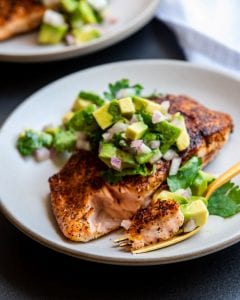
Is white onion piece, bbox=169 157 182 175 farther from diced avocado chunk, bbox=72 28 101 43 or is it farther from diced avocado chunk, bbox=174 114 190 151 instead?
diced avocado chunk, bbox=72 28 101 43

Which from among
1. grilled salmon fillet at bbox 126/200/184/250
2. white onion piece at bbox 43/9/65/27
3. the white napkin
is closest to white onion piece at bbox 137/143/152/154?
grilled salmon fillet at bbox 126/200/184/250

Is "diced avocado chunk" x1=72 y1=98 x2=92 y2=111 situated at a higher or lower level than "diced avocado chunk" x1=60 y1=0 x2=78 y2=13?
lower

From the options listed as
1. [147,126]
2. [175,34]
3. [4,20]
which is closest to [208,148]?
[147,126]

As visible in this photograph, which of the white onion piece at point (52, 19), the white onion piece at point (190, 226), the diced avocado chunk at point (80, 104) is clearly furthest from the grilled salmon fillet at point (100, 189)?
the white onion piece at point (52, 19)

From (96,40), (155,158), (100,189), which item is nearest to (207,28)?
(96,40)

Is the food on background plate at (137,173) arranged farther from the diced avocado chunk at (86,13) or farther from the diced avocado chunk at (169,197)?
the diced avocado chunk at (86,13)

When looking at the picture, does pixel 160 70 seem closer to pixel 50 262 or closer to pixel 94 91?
pixel 94 91
